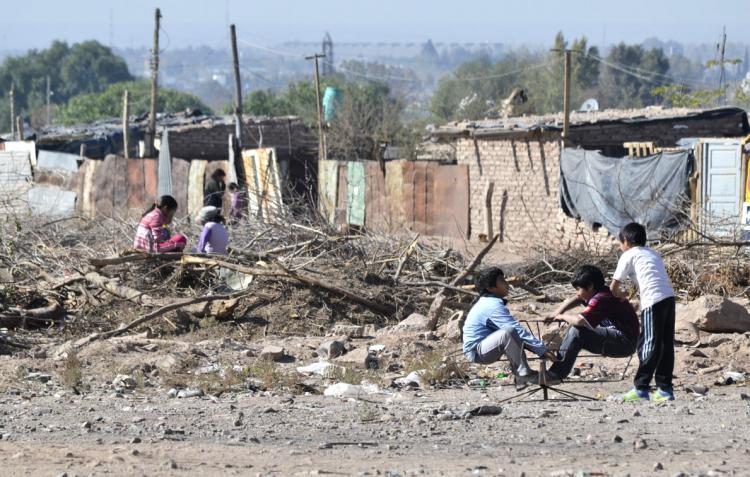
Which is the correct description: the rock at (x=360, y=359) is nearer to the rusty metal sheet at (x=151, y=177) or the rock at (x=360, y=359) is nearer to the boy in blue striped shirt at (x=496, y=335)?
the boy in blue striped shirt at (x=496, y=335)

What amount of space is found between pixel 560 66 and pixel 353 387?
63.7m

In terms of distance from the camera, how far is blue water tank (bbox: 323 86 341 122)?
3462cm

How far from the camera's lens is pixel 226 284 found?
37.4ft

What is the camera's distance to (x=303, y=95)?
65.2m

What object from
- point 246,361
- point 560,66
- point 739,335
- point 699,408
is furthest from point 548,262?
point 560,66

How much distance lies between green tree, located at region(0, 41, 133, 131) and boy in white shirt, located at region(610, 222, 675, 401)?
325 ft

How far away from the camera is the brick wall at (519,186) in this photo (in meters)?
20.0

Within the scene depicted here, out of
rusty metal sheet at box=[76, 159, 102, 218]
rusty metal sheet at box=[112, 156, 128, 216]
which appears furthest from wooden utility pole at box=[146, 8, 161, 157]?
rusty metal sheet at box=[112, 156, 128, 216]

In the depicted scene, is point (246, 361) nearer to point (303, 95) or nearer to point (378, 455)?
point (378, 455)

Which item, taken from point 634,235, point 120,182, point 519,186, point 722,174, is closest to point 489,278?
point 634,235

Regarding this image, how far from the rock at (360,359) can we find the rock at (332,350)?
0.37ft

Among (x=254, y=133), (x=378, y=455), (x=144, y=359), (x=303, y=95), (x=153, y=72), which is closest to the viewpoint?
(x=378, y=455)

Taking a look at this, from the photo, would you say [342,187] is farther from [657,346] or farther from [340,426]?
[340,426]

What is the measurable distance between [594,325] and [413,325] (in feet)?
9.65
